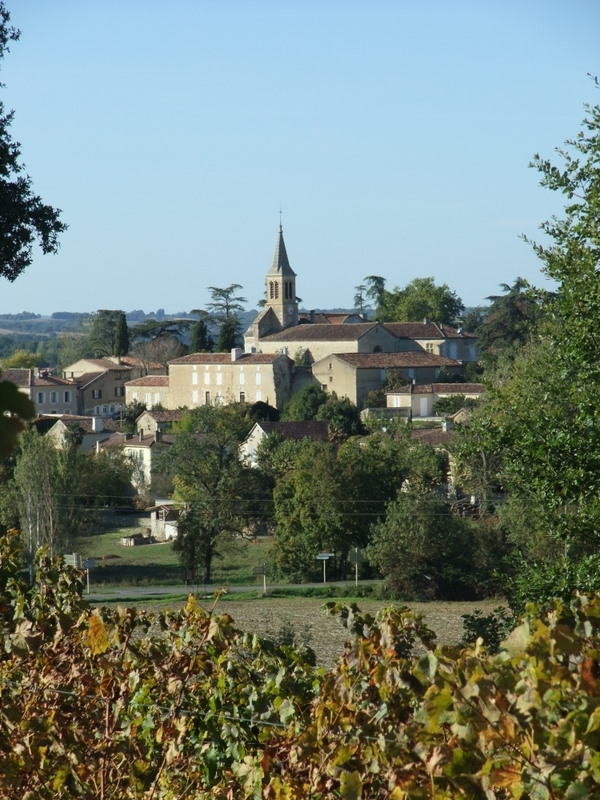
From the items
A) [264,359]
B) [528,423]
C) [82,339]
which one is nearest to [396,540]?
[528,423]

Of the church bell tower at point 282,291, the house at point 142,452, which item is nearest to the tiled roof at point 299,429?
the house at point 142,452

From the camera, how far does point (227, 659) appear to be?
3836 millimetres

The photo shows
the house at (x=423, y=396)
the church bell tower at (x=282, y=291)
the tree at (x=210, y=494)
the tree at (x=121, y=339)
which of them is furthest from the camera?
the tree at (x=121, y=339)

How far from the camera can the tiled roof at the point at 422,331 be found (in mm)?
76250

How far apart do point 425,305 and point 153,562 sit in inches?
2467

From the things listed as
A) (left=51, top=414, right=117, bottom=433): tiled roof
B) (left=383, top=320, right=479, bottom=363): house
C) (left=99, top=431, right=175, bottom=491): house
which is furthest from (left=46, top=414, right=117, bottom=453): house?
(left=383, top=320, right=479, bottom=363): house

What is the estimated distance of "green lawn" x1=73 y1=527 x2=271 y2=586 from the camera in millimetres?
33062

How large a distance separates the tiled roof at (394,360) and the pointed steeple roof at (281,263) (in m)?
22.1

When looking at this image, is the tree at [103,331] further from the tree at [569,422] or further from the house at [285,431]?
the tree at [569,422]

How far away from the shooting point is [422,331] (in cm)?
7719

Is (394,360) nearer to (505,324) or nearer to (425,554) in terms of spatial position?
(505,324)

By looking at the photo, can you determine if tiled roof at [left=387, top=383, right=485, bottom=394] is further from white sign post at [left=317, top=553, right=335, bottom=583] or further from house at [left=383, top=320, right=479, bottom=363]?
white sign post at [left=317, top=553, right=335, bottom=583]

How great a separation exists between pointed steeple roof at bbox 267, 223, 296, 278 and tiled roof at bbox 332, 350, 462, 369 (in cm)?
2205

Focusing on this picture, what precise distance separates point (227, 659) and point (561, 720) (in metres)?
1.97
